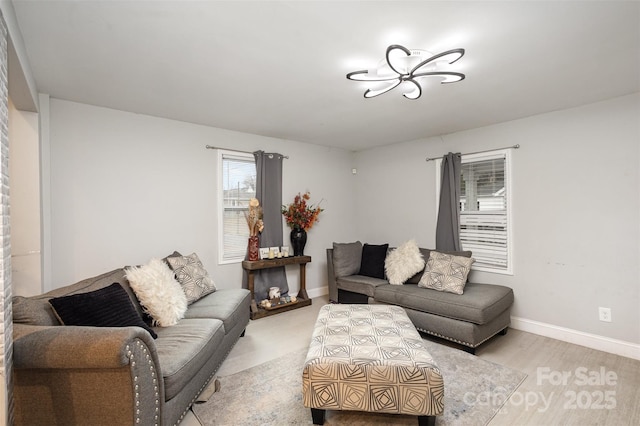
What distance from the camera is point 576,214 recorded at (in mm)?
3000

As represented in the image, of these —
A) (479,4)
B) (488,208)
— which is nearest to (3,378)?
(479,4)

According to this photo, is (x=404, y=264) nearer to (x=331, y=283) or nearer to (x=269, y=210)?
(x=331, y=283)

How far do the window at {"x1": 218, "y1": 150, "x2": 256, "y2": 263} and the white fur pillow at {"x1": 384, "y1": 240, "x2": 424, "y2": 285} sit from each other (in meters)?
1.95

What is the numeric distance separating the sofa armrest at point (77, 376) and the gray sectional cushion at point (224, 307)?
1.12 meters

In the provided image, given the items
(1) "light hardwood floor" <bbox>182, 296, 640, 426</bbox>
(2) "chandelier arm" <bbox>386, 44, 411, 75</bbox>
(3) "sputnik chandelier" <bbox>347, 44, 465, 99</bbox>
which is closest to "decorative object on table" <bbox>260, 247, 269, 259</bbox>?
(1) "light hardwood floor" <bbox>182, 296, 640, 426</bbox>

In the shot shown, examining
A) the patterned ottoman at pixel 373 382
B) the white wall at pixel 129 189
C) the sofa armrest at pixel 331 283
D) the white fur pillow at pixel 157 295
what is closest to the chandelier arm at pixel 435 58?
the patterned ottoman at pixel 373 382

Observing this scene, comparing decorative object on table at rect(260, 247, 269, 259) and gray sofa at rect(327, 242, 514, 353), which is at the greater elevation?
decorative object on table at rect(260, 247, 269, 259)

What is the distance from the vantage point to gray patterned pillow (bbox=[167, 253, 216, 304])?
9.20ft

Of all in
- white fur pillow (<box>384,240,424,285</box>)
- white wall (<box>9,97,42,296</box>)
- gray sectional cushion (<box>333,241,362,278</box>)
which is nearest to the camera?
white wall (<box>9,97,42,296</box>)

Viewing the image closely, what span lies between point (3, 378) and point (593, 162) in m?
4.47

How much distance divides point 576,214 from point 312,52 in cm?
306

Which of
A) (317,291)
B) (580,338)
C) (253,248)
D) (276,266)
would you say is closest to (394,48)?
(253,248)

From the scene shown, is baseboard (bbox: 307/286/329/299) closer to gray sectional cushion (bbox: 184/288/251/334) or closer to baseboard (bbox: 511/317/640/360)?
gray sectional cushion (bbox: 184/288/251/334)

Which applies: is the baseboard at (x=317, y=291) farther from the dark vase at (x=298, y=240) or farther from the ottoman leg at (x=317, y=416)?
the ottoman leg at (x=317, y=416)
